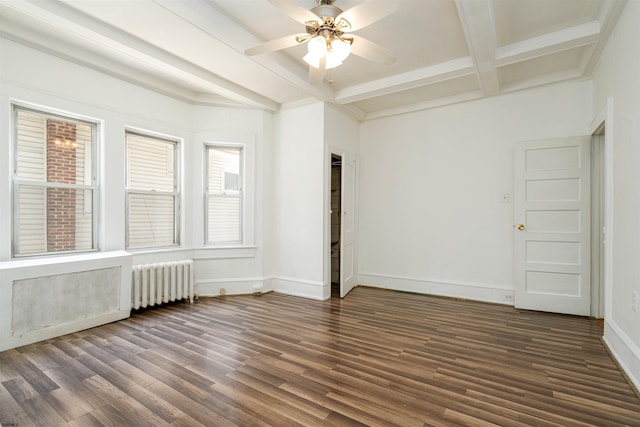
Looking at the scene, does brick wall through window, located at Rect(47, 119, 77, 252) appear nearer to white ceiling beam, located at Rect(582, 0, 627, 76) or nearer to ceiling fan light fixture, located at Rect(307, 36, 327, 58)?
ceiling fan light fixture, located at Rect(307, 36, 327, 58)

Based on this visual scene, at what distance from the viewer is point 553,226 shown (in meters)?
3.89

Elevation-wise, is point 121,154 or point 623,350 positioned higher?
point 121,154

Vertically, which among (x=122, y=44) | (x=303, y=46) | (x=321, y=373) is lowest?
(x=321, y=373)

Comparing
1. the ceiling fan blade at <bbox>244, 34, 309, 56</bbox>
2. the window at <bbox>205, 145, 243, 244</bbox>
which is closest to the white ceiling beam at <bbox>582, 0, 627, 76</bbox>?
the ceiling fan blade at <bbox>244, 34, 309, 56</bbox>

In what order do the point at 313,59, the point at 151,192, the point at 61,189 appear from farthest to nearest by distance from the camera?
the point at 151,192 < the point at 61,189 < the point at 313,59

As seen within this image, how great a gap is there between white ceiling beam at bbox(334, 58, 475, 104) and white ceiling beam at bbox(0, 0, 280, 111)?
1.46 m

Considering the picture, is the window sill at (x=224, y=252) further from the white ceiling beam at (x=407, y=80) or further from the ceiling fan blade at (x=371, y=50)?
the ceiling fan blade at (x=371, y=50)

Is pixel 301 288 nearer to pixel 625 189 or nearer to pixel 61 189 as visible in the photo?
pixel 61 189

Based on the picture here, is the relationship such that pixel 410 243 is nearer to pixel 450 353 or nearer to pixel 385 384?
pixel 450 353

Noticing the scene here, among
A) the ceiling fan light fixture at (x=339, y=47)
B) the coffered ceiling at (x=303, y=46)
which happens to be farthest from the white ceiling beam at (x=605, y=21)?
the ceiling fan light fixture at (x=339, y=47)

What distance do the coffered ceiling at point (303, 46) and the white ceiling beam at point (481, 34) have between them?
1 centimetres

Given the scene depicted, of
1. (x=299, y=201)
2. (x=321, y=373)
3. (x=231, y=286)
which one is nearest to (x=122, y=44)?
(x=299, y=201)

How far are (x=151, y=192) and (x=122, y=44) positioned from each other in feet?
6.25

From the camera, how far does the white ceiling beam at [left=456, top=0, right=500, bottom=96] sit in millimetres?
2516
